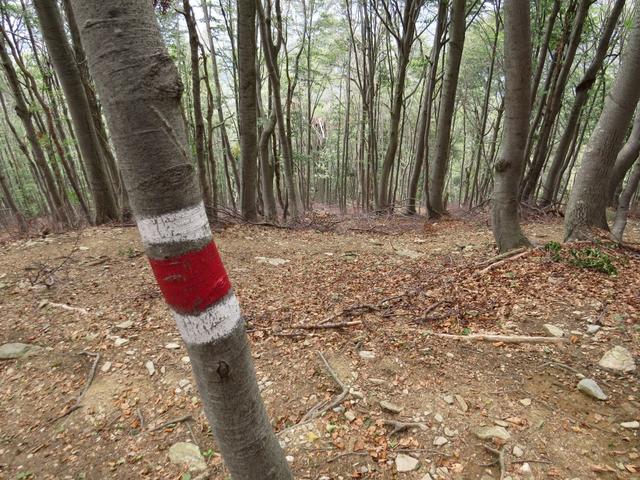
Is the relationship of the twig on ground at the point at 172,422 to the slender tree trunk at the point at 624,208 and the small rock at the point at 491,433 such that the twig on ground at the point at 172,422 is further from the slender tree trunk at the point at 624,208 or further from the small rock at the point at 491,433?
the slender tree trunk at the point at 624,208

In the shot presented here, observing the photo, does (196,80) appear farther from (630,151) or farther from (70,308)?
(630,151)

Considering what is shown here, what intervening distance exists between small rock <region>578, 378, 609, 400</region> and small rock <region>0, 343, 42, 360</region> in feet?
13.6

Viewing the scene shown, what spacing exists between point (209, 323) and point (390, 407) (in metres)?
1.65

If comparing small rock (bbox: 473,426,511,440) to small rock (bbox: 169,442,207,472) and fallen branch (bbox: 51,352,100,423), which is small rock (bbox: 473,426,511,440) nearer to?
small rock (bbox: 169,442,207,472)

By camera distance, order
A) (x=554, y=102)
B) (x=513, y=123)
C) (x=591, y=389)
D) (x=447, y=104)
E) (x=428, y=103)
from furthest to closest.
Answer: (x=428, y=103)
(x=554, y=102)
(x=447, y=104)
(x=513, y=123)
(x=591, y=389)

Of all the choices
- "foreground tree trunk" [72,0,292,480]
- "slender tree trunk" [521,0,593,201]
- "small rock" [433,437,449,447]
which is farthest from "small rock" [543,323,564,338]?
"slender tree trunk" [521,0,593,201]

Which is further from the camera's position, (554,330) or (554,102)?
(554,102)

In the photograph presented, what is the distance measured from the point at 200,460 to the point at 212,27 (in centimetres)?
1069

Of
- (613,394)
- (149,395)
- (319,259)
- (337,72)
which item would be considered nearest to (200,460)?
(149,395)

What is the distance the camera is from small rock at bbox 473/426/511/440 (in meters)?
1.87

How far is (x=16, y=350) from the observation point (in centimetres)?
290

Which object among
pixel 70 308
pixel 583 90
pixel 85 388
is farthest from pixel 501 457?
pixel 583 90

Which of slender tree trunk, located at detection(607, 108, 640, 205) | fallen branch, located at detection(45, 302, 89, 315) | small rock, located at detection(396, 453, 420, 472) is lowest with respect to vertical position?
small rock, located at detection(396, 453, 420, 472)

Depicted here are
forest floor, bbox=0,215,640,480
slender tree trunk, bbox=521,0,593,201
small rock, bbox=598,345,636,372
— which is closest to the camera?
forest floor, bbox=0,215,640,480
